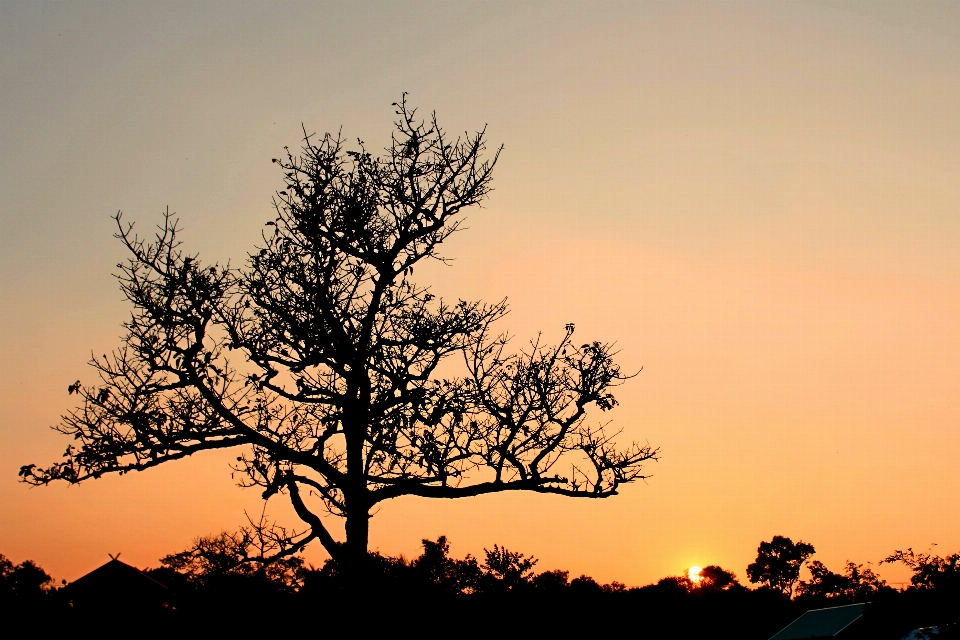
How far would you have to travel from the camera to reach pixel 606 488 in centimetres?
1828

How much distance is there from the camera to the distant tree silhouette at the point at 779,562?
7488 centimetres

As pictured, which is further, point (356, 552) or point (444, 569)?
point (444, 569)

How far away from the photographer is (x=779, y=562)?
7625 centimetres

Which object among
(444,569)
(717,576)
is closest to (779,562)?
(717,576)

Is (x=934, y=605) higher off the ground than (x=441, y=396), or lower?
lower

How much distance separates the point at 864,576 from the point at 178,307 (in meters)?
48.9

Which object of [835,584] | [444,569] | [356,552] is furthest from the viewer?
[835,584]

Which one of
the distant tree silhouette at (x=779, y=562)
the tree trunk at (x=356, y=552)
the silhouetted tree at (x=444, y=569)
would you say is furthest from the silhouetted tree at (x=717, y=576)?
the tree trunk at (x=356, y=552)

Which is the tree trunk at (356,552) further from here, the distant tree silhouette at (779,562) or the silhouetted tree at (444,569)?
the distant tree silhouette at (779,562)

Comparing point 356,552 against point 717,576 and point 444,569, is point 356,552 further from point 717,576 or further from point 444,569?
point 717,576

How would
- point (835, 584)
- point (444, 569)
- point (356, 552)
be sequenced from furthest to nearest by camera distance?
point (835, 584), point (444, 569), point (356, 552)

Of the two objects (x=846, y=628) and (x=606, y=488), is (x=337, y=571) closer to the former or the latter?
(x=606, y=488)

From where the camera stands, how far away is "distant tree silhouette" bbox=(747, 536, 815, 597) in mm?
74875

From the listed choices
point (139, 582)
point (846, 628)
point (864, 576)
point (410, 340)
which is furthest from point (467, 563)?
point (864, 576)
